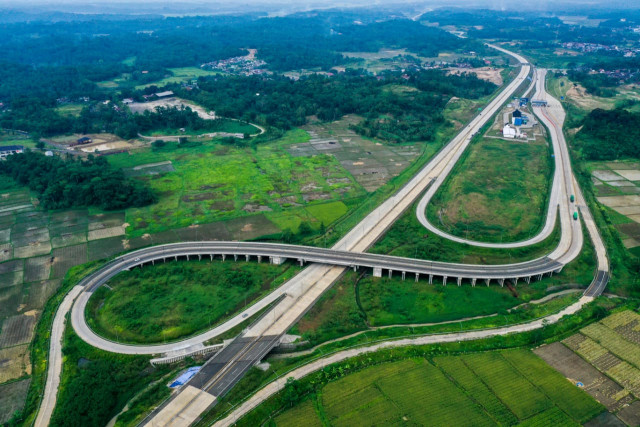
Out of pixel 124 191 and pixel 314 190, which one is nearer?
pixel 124 191

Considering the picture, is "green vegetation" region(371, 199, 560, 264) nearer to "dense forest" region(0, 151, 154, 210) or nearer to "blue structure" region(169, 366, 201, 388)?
"blue structure" region(169, 366, 201, 388)

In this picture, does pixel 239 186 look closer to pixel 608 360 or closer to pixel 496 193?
pixel 496 193

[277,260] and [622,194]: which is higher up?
[622,194]

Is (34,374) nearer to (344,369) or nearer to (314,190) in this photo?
(344,369)

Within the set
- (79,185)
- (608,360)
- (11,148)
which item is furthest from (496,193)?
(11,148)

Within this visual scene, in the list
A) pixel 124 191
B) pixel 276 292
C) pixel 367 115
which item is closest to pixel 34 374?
pixel 276 292
